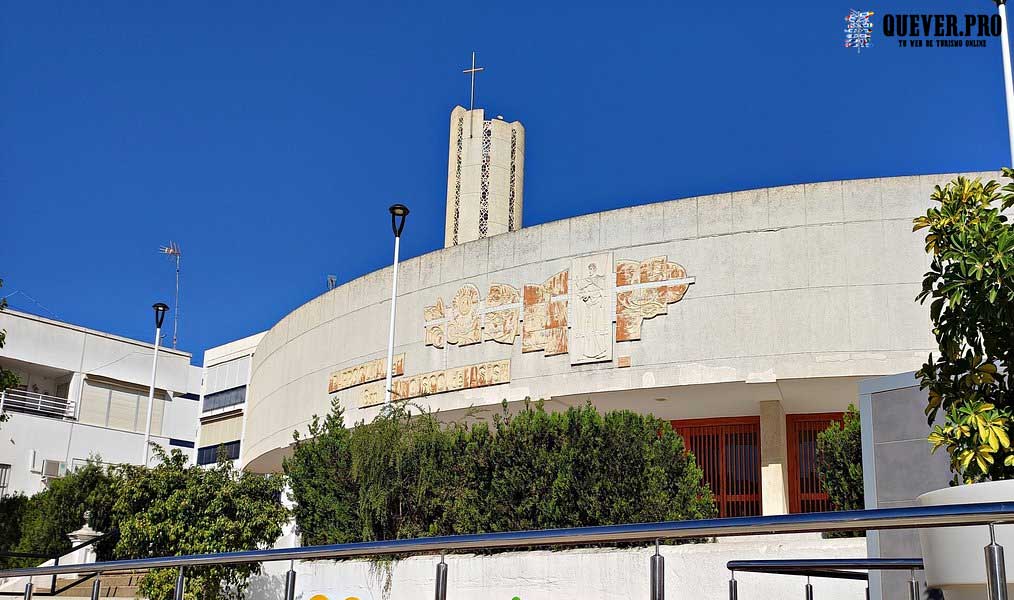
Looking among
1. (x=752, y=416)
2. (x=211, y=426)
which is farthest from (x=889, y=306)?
(x=211, y=426)

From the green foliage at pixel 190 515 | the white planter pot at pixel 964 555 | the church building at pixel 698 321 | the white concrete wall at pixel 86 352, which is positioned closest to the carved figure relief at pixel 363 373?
the church building at pixel 698 321

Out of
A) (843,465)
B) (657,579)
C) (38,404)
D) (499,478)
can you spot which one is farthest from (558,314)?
(38,404)

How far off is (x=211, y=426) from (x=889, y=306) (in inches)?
1283

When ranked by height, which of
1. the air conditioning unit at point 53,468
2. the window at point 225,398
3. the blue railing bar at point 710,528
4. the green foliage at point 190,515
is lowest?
the blue railing bar at point 710,528

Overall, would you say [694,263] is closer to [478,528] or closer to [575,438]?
[575,438]

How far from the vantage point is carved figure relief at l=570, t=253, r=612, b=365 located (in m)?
20.7

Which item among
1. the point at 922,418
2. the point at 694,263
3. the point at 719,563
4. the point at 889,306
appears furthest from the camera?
the point at 694,263

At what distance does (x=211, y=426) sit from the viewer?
44.7 meters

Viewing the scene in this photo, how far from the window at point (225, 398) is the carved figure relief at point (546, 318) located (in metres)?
25.1

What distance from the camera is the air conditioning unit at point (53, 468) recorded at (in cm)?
3494

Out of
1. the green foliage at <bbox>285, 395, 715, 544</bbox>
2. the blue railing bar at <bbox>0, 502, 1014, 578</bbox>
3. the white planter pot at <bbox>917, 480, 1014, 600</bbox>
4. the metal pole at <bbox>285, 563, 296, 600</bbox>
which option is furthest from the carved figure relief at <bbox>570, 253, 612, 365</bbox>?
the white planter pot at <bbox>917, 480, 1014, 600</bbox>

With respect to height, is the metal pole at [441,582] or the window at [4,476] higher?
the window at [4,476]

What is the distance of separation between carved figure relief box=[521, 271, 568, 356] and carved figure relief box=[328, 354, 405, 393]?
3.67 m

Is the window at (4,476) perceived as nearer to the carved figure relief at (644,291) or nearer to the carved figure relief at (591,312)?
the carved figure relief at (591,312)
